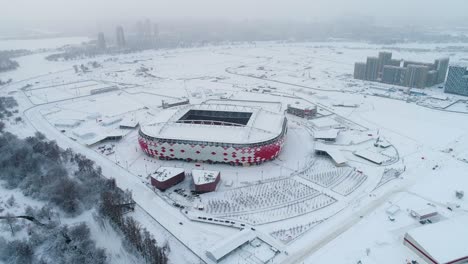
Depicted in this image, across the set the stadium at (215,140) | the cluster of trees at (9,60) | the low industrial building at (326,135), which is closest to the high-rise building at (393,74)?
the low industrial building at (326,135)

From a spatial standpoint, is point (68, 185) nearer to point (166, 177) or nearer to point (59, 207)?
point (59, 207)

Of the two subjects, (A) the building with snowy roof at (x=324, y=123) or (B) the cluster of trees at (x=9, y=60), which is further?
(B) the cluster of trees at (x=9, y=60)

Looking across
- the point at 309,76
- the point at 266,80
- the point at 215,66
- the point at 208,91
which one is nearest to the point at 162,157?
the point at 208,91

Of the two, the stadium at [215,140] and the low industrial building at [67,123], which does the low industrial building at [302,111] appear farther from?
the low industrial building at [67,123]

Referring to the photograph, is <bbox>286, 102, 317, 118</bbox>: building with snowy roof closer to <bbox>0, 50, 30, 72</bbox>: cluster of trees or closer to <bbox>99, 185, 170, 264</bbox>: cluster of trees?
<bbox>99, 185, 170, 264</bbox>: cluster of trees

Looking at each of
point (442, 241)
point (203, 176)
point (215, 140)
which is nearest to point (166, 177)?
point (203, 176)

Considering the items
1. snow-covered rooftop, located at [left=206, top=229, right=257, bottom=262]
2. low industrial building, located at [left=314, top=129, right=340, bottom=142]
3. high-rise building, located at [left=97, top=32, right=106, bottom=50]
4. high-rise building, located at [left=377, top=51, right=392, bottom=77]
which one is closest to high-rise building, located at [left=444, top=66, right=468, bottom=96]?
high-rise building, located at [left=377, top=51, right=392, bottom=77]
